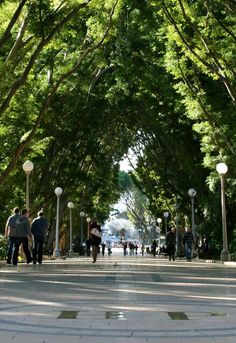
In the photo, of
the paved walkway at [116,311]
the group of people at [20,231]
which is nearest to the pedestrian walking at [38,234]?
the group of people at [20,231]

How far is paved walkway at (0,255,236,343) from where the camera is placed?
6254 millimetres

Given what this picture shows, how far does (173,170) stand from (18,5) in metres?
23.0

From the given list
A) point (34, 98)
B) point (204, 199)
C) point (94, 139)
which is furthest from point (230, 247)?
point (34, 98)

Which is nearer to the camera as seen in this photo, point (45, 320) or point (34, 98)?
point (45, 320)

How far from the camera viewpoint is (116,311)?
816 cm

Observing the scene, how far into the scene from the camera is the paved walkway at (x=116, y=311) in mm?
6254

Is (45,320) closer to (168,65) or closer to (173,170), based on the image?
(168,65)

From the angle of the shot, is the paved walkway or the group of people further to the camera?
the group of people

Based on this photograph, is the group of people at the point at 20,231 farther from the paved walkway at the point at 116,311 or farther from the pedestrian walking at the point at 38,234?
the paved walkway at the point at 116,311

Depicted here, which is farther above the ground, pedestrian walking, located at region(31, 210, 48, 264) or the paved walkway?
pedestrian walking, located at region(31, 210, 48, 264)

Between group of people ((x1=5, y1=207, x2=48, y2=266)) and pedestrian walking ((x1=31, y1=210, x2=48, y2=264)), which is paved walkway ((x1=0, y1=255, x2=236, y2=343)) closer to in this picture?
group of people ((x1=5, y1=207, x2=48, y2=266))

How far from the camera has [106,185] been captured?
46781 millimetres

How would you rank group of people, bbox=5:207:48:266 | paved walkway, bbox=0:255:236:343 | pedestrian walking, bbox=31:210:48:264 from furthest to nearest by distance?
pedestrian walking, bbox=31:210:48:264 < group of people, bbox=5:207:48:266 < paved walkway, bbox=0:255:236:343

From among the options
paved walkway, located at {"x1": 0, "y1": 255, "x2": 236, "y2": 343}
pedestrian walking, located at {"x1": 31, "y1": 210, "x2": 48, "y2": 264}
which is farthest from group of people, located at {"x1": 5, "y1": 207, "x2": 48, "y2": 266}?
paved walkway, located at {"x1": 0, "y1": 255, "x2": 236, "y2": 343}
